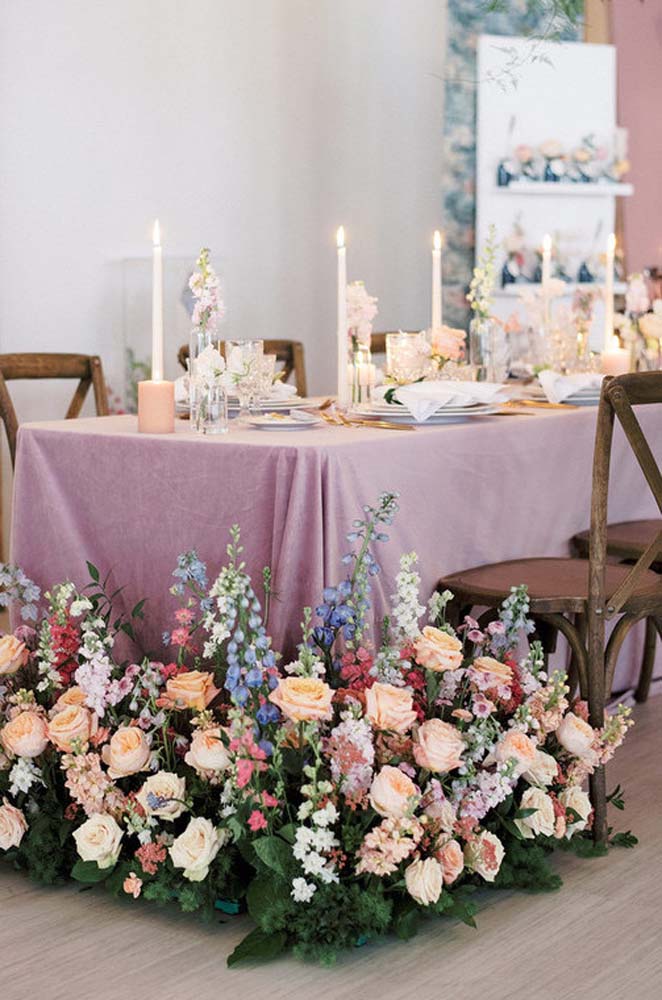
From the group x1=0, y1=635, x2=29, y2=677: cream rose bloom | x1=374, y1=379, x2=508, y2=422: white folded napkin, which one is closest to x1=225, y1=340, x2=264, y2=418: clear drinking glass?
x1=374, y1=379, x2=508, y2=422: white folded napkin

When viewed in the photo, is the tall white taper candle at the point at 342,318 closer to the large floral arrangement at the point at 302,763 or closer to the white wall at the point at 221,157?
the large floral arrangement at the point at 302,763

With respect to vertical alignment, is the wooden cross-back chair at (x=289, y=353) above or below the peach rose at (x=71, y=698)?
above

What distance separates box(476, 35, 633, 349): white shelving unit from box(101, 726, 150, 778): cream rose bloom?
3.19 metres

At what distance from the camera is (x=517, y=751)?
223cm

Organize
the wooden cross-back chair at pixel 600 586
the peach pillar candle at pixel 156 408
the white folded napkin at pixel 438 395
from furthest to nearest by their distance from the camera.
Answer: the white folded napkin at pixel 438 395, the peach pillar candle at pixel 156 408, the wooden cross-back chair at pixel 600 586

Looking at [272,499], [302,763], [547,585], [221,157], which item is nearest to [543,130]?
[221,157]

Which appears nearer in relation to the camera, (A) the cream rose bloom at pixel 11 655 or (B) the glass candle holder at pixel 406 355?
(A) the cream rose bloom at pixel 11 655

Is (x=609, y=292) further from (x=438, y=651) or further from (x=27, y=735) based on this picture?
(x=27, y=735)

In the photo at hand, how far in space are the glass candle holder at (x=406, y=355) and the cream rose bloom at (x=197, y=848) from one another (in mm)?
1210

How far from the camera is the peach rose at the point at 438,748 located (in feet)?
7.07

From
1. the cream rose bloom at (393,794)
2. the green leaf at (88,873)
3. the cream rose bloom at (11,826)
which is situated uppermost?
the cream rose bloom at (393,794)

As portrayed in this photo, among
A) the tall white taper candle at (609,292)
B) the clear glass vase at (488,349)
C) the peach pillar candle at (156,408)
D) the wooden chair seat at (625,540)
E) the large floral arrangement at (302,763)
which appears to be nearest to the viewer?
the large floral arrangement at (302,763)

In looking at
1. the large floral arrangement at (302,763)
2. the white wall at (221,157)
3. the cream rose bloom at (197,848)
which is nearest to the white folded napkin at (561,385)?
the large floral arrangement at (302,763)

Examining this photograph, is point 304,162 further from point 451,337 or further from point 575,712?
point 575,712
